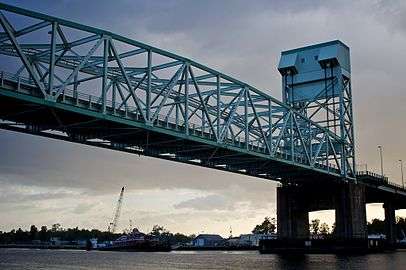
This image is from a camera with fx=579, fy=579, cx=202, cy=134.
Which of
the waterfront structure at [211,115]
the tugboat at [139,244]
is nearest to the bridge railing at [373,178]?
the waterfront structure at [211,115]

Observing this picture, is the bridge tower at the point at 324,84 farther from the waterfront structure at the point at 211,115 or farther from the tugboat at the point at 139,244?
the tugboat at the point at 139,244

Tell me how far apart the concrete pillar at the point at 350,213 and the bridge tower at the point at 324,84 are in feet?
12.3

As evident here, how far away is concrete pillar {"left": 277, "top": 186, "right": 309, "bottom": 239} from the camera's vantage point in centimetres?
11106

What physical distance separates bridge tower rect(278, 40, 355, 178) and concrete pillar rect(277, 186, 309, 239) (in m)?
9.58

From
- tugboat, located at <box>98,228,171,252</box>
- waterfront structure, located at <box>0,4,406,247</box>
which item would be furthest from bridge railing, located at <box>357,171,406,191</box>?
tugboat, located at <box>98,228,171,252</box>

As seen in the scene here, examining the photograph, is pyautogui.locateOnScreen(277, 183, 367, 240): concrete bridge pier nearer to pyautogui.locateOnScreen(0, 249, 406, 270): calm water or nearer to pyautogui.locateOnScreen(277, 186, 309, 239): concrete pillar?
pyautogui.locateOnScreen(277, 186, 309, 239): concrete pillar

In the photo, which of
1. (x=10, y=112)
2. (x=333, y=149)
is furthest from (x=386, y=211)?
(x=10, y=112)

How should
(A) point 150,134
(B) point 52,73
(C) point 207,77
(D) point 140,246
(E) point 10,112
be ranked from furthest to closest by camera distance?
(D) point 140,246 < (C) point 207,77 < (A) point 150,134 < (E) point 10,112 < (B) point 52,73

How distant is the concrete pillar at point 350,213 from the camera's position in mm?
103625

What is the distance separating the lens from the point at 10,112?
51.3 m

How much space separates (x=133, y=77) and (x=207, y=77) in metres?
11.7

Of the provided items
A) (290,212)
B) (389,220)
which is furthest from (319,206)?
(389,220)

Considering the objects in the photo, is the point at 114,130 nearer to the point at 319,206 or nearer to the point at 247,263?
the point at 247,263

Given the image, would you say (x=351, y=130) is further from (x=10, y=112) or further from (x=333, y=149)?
(x=10, y=112)
